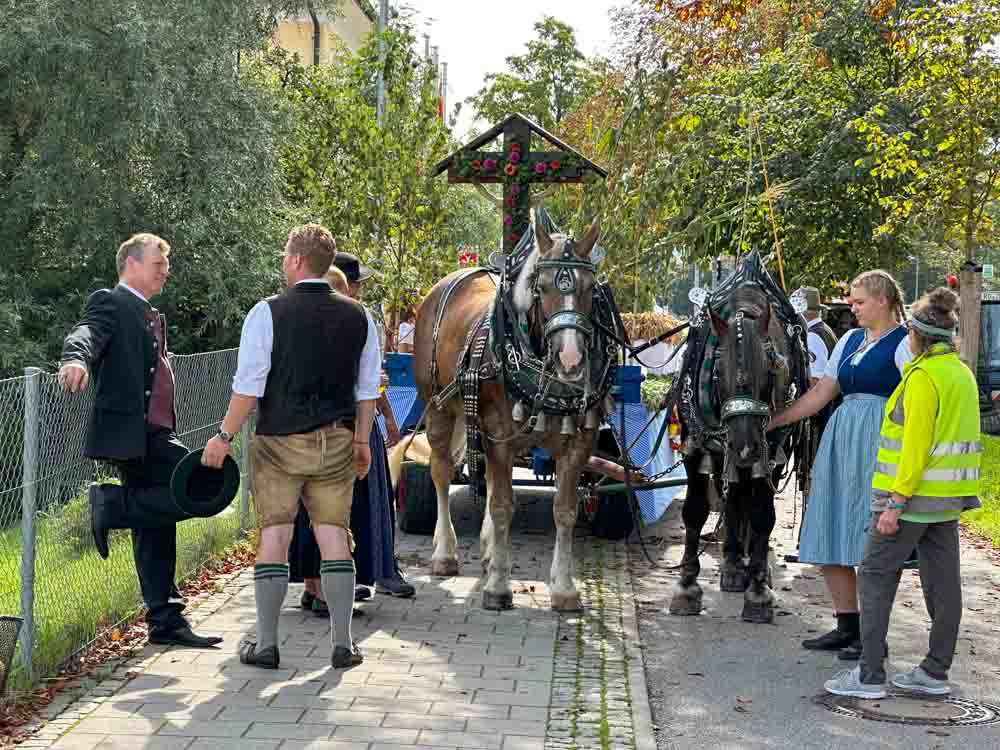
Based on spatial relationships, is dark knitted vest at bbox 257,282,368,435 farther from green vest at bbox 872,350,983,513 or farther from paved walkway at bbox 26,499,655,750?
green vest at bbox 872,350,983,513

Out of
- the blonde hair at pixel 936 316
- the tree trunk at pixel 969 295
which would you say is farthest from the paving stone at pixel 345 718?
the tree trunk at pixel 969 295

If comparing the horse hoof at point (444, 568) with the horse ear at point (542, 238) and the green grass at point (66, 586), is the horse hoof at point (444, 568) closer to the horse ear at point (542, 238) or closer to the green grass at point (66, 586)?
the green grass at point (66, 586)

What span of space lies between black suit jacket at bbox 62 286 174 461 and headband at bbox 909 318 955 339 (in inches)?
143

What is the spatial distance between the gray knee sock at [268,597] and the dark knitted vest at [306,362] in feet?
2.13

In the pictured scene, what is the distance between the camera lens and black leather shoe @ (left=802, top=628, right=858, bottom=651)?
7527 millimetres

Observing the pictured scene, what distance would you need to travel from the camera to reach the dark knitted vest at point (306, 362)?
6.53m

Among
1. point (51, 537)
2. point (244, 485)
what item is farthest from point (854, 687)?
point (244, 485)

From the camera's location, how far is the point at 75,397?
671 centimetres

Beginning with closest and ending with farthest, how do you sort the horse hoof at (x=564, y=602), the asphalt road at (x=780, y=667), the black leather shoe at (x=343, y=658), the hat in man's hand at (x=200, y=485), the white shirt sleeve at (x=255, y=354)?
1. the asphalt road at (x=780, y=667)
2. the white shirt sleeve at (x=255, y=354)
3. the hat in man's hand at (x=200, y=485)
4. the black leather shoe at (x=343, y=658)
5. the horse hoof at (x=564, y=602)

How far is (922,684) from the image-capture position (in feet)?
21.8

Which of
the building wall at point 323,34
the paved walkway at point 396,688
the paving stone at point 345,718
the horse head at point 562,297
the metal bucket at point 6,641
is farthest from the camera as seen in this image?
the building wall at point 323,34

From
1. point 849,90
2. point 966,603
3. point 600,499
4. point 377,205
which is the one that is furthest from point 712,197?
point 966,603

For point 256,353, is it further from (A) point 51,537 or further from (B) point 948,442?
(B) point 948,442

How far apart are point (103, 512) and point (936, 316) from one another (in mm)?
4019
